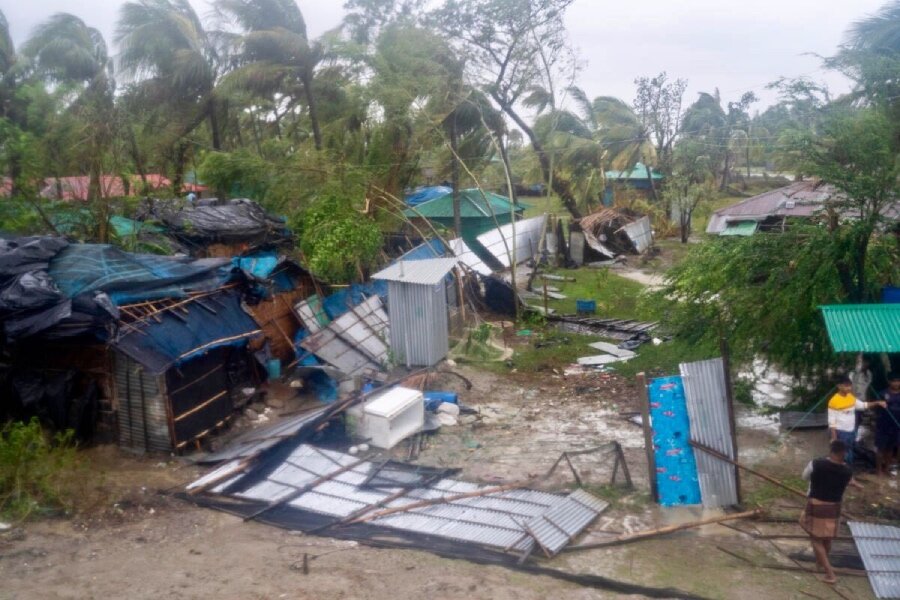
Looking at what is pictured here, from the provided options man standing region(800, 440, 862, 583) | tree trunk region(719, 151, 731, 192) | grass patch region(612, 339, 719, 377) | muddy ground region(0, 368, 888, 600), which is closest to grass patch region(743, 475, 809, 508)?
muddy ground region(0, 368, 888, 600)

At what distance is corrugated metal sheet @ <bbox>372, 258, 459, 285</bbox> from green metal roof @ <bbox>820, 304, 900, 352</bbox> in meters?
5.68

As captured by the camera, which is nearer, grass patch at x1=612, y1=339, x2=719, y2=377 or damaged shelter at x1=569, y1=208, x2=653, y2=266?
grass patch at x1=612, y1=339, x2=719, y2=377

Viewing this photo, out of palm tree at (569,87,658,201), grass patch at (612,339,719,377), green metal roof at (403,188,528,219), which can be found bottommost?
grass patch at (612,339,719,377)

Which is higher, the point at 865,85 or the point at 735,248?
the point at 865,85

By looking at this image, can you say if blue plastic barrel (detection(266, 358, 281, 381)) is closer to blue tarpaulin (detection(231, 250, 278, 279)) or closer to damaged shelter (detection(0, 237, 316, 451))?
blue tarpaulin (detection(231, 250, 278, 279))

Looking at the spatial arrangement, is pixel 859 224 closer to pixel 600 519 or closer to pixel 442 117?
pixel 600 519

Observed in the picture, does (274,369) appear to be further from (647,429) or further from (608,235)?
(608,235)

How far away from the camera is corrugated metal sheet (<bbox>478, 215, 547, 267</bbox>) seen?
2127cm

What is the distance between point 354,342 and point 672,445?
6050 mm

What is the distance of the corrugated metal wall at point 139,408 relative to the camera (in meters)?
8.77

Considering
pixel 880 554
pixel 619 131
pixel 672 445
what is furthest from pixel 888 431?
pixel 619 131

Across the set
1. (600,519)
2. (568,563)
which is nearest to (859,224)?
(600,519)

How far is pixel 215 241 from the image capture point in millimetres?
14336

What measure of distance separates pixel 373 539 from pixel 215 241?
919cm
